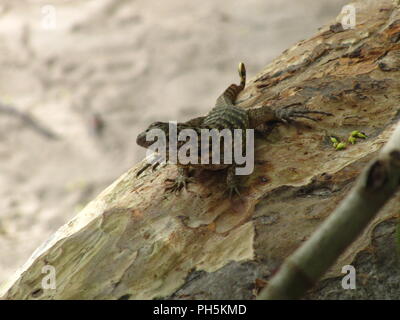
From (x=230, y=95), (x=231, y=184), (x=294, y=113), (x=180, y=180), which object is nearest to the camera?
(x=231, y=184)

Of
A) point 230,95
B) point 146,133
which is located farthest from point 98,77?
point 146,133

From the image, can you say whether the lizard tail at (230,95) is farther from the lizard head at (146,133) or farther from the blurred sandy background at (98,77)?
the blurred sandy background at (98,77)

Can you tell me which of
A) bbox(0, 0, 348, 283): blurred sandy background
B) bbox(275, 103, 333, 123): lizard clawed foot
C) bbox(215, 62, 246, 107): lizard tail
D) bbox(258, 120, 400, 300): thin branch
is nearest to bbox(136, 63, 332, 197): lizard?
bbox(275, 103, 333, 123): lizard clawed foot

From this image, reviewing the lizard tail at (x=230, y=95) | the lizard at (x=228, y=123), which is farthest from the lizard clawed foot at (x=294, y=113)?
the lizard tail at (x=230, y=95)

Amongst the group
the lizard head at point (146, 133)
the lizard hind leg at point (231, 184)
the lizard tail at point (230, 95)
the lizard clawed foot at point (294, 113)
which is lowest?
the lizard hind leg at point (231, 184)

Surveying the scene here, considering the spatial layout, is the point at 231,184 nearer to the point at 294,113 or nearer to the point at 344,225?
the point at 294,113

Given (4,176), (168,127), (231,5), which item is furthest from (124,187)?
(231,5)

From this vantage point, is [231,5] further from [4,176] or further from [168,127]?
[168,127]
